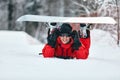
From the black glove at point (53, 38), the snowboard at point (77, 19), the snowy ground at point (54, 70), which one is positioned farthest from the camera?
the black glove at point (53, 38)

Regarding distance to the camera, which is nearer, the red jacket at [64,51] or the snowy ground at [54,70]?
the snowy ground at [54,70]

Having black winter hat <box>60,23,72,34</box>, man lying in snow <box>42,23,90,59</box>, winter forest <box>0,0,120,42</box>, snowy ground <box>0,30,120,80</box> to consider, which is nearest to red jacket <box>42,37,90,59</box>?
man lying in snow <box>42,23,90,59</box>

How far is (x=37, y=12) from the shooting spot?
35.2 m

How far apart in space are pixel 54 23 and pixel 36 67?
78.5 inches

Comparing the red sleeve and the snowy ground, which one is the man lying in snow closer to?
the red sleeve

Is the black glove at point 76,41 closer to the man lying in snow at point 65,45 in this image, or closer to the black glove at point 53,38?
the man lying in snow at point 65,45

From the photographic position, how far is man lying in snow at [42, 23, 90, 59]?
27.4 feet

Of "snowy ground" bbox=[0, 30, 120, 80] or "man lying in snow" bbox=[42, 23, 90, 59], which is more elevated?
"man lying in snow" bbox=[42, 23, 90, 59]

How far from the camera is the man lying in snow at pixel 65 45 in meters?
8.36

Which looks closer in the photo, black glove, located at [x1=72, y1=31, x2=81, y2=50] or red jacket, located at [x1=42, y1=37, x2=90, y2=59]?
black glove, located at [x1=72, y1=31, x2=81, y2=50]

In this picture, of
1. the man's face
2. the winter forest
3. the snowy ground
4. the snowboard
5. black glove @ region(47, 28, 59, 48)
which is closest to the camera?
the snowy ground

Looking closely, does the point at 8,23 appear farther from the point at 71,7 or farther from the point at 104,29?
the point at 104,29

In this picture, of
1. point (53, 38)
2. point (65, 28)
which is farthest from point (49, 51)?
point (65, 28)

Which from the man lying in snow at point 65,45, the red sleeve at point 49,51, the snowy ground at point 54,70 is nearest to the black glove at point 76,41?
the man lying in snow at point 65,45
